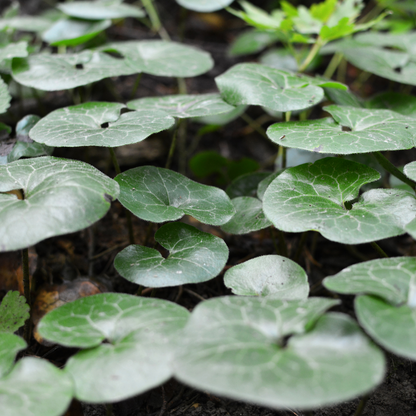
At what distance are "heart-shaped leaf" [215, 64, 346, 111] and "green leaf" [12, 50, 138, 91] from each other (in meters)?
0.52

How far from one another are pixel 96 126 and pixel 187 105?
44 centimetres

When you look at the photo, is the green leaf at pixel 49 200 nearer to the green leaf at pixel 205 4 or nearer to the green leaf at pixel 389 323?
the green leaf at pixel 389 323

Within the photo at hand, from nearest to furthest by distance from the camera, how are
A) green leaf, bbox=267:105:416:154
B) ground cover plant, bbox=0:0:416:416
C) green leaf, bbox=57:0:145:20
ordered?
1. ground cover plant, bbox=0:0:416:416
2. green leaf, bbox=267:105:416:154
3. green leaf, bbox=57:0:145:20

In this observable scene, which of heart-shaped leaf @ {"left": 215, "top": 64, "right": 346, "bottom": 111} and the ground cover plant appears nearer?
the ground cover plant

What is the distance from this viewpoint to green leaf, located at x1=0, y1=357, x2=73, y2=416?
75 cm

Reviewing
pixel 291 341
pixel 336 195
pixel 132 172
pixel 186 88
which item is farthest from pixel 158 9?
pixel 291 341

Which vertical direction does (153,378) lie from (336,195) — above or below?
below

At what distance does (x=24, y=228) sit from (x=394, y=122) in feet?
4.36

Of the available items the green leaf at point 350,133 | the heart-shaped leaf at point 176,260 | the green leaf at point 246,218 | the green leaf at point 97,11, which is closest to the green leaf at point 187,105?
the green leaf at point 350,133

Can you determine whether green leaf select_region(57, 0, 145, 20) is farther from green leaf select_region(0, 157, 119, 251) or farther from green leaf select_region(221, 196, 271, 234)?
green leaf select_region(221, 196, 271, 234)

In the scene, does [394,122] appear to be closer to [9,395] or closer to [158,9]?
[9,395]

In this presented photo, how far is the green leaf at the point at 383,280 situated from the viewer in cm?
89

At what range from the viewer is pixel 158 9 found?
136 inches

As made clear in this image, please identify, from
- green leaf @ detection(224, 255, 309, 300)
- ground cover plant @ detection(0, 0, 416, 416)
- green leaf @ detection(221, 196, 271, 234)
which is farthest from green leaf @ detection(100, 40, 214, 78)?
green leaf @ detection(224, 255, 309, 300)
